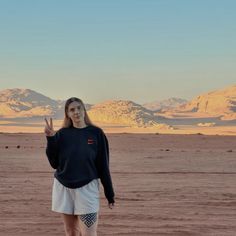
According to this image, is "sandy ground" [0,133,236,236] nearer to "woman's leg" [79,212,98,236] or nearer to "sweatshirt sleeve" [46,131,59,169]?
"woman's leg" [79,212,98,236]

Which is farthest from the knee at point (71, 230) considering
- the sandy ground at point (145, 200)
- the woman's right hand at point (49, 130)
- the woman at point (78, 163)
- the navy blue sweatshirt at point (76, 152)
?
the sandy ground at point (145, 200)

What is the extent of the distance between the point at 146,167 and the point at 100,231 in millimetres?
11260

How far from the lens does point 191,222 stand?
30.8 ft

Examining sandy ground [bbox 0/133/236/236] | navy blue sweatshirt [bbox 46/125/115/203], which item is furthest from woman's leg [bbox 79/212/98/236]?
sandy ground [bbox 0/133/236/236]

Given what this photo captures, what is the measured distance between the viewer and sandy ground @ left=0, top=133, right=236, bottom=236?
8.96 metres

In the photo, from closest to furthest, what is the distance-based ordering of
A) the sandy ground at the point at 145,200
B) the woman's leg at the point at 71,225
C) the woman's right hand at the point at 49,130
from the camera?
1. the woman's right hand at the point at 49,130
2. the woman's leg at the point at 71,225
3. the sandy ground at the point at 145,200

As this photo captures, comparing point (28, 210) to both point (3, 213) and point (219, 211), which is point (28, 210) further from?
point (219, 211)

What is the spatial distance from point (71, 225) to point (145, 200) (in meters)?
6.65

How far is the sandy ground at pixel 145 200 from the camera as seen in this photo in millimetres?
8961

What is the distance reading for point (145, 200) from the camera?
11.9 metres

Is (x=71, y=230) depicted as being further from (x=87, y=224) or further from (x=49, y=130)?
(x=49, y=130)

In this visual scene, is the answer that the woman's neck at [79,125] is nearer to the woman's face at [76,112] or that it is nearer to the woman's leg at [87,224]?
the woman's face at [76,112]

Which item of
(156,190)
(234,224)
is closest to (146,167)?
(156,190)

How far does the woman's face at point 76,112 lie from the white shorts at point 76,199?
55 cm
